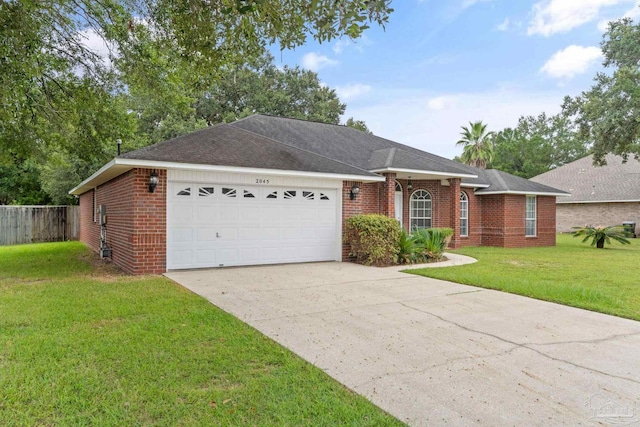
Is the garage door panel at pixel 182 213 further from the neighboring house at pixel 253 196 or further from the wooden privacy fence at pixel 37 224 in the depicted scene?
the wooden privacy fence at pixel 37 224

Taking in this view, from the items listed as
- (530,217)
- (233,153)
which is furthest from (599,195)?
(233,153)

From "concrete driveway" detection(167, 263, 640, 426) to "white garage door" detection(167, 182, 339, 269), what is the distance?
2.10 metres

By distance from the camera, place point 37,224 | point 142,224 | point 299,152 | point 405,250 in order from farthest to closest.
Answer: point 37,224
point 299,152
point 405,250
point 142,224

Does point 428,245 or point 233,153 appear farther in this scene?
point 428,245

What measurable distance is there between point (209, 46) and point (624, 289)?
8614mm

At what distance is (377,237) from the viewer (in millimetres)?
10586

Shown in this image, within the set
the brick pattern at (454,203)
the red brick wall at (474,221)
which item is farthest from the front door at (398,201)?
the red brick wall at (474,221)

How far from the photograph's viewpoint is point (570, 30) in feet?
50.0

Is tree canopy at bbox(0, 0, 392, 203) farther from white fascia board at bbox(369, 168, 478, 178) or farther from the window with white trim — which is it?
the window with white trim

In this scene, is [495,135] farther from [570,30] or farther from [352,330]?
[352,330]

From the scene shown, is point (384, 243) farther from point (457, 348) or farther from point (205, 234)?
point (457, 348)

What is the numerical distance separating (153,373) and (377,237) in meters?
7.78

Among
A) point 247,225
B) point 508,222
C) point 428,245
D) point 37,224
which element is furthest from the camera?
point 37,224

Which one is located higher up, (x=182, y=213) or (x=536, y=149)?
(x=536, y=149)
